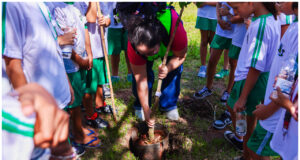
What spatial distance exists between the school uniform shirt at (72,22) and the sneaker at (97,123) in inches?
35.6

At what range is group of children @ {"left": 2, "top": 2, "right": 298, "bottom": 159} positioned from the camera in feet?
4.38

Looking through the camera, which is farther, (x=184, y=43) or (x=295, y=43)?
(x=184, y=43)

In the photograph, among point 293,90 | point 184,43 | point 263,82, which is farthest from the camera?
point 184,43

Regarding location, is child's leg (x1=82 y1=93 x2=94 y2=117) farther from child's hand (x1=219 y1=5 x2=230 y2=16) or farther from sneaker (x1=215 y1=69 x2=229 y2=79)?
sneaker (x1=215 y1=69 x2=229 y2=79)

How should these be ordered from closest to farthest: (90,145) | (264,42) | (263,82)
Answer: (264,42) → (263,82) → (90,145)

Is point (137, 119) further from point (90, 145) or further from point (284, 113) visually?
point (284, 113)


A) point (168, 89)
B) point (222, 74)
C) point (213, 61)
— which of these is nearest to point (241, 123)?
point (168, 89)

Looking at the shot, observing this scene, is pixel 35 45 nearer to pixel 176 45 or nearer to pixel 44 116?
pixel 44 116

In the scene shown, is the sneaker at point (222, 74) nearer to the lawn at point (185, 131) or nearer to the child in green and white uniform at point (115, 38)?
the lawn at point (185, 131)

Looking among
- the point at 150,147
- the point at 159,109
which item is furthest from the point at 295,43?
the point at 159,109

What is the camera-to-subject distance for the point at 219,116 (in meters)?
3.29

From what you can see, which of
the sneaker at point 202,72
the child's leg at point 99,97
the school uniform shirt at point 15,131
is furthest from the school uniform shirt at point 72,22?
the sneaker at point 202,72

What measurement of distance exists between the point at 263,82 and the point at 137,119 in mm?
1741

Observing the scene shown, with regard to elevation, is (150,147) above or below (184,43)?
below
